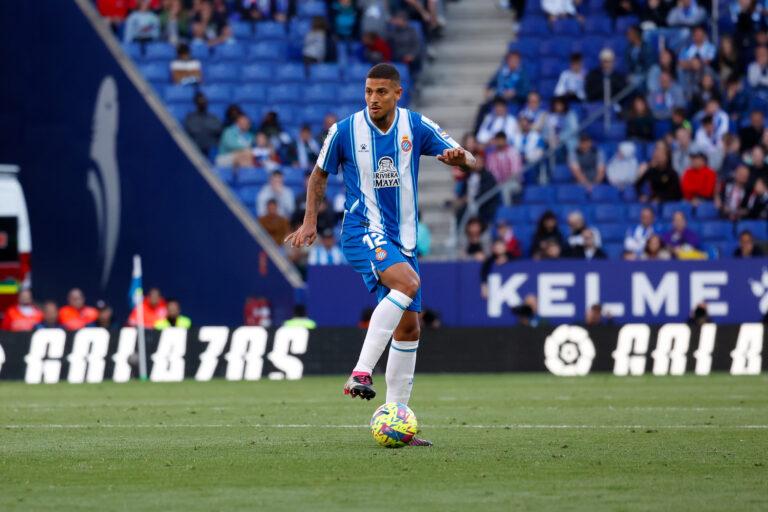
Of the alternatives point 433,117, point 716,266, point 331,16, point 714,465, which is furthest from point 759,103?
point 714,465

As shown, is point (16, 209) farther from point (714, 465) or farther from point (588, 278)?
point (714, 465)

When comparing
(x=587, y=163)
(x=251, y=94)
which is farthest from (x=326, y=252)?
(x=251, y=94)

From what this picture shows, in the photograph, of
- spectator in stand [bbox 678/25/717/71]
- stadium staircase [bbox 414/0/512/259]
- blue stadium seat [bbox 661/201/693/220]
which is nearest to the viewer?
blue stadium seat [bbox 661/201/693/220]

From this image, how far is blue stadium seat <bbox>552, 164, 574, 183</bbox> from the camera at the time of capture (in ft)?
81.7

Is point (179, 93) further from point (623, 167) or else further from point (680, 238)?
point (680, 238)

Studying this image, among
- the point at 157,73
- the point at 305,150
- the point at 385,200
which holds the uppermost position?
the point at 157,73

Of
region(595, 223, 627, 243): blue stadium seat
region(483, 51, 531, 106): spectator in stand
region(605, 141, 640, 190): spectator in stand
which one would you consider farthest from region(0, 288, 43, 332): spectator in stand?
region(605, 141, 640, 190): spectator in stand

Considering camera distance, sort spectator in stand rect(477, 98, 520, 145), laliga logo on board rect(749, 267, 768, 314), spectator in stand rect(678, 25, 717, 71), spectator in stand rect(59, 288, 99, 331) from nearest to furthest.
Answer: laliga logo on board rect(749, 267, 768, 314), spectator in stand rect(59, 288, 99, 331), spectator in stand rect(477, 98, 520, 145), spectator in stand rect(678, 25, 717, 71)

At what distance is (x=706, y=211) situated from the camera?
949 inches

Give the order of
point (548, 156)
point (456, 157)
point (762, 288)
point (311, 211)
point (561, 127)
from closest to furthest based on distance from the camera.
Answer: point (456, 157)
point (311, 211)
point (762, 288)
point (548, 156)
point (561, 127)

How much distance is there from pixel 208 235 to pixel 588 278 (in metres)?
6.05

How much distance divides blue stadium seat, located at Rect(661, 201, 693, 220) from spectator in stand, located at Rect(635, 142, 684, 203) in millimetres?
145

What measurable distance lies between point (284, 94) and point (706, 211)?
7600 millimetres

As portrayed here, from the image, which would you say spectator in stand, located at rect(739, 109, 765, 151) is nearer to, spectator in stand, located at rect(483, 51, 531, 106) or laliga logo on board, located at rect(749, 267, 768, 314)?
laliga logo on board, located at rect(749, 267, 768, 314)
